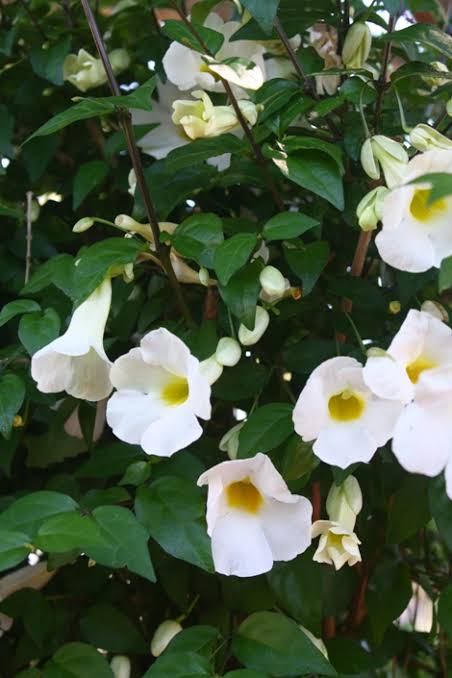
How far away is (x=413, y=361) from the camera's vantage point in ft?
1.63

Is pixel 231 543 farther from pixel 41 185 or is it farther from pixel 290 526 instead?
pixel 41 185

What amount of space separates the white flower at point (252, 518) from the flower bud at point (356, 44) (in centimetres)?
38

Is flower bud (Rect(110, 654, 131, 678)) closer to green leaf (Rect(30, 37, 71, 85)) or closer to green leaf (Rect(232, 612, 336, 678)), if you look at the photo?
green leaf (Rect(232, 612, 336, 678))

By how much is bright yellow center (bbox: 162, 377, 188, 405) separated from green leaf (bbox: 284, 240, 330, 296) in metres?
0.12

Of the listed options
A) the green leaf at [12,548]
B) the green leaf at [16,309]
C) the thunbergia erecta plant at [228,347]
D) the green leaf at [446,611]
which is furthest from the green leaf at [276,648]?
the green leaf at [16,309]

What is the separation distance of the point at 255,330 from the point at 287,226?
0.08m

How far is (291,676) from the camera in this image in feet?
1.88

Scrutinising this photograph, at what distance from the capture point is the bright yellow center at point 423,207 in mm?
524

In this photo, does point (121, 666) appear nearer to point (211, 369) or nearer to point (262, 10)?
point (211, 369)

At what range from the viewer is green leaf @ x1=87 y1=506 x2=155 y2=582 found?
1.59 ft

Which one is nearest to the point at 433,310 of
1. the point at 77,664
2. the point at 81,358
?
the point at 81,358

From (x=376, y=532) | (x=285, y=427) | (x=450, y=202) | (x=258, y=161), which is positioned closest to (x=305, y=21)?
(x=258, y=161)

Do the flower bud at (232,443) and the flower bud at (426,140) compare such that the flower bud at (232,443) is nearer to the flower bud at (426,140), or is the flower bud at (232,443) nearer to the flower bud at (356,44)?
the flower bud at (426,140)

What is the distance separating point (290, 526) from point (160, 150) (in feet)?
1.33
